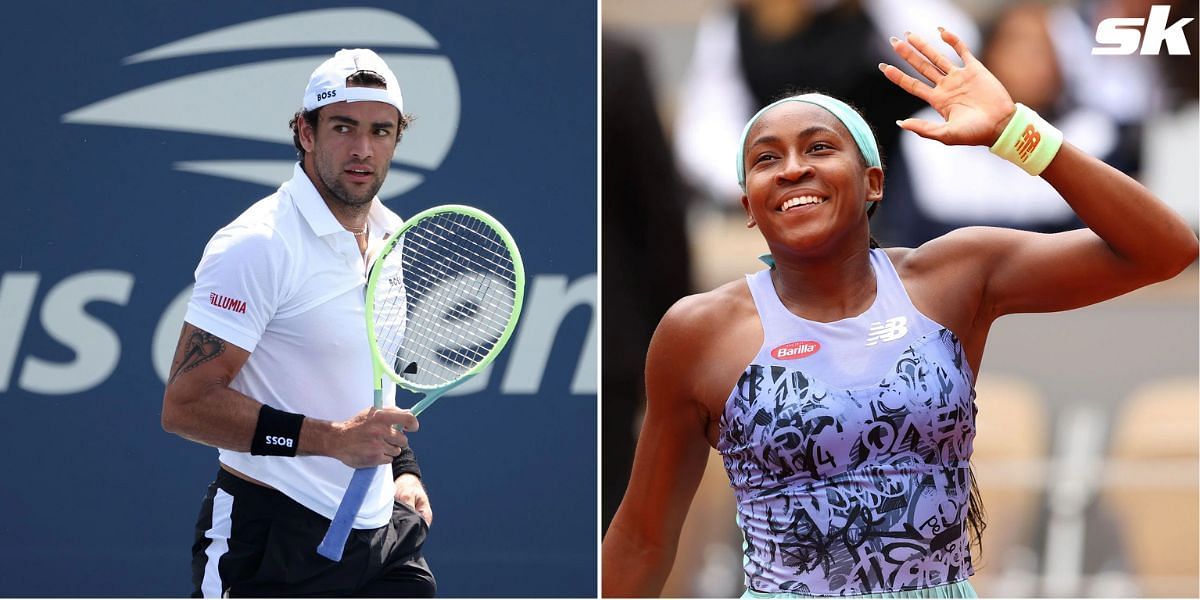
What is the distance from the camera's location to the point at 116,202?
490 cm

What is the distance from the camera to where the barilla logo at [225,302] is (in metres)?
3.27

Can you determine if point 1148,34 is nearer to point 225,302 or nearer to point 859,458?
point 859,458

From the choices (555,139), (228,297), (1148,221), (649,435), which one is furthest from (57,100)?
(1148,221)

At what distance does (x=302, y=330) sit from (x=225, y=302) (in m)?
0.20

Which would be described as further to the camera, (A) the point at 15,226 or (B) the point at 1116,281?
(A) the point at 15,226

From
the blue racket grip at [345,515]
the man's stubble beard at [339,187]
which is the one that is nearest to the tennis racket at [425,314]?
the blue racket grip at [345,515]

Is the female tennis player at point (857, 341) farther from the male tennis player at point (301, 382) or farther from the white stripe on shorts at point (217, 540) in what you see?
the white stripe on shorts at point (217, 540)

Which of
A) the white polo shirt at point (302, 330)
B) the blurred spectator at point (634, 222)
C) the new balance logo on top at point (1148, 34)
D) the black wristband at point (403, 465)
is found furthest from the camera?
the blurred spectator at point (634, 222)

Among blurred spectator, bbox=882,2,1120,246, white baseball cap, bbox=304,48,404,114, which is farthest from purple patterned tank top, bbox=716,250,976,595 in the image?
blurred spectator, bbox=882,2,1120,246

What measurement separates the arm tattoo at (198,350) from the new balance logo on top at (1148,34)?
2890 mm

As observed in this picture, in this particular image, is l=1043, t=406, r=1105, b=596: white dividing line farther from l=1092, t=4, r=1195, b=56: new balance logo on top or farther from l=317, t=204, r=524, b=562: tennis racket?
l=317, t=204, r=524, b=562: tennis racket

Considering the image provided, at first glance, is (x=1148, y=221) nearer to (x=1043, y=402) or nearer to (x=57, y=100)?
(x=1043, y=402)

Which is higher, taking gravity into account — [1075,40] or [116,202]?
[1075,40]

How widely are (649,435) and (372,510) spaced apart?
3.12ft
